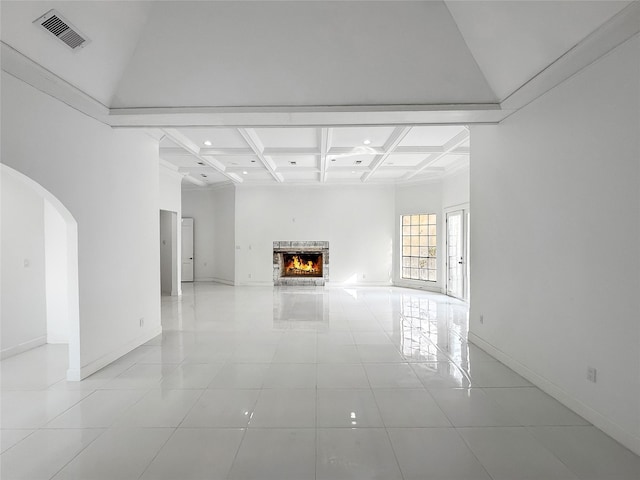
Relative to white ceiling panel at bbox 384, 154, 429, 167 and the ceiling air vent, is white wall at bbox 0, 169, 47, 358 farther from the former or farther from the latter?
white ceiling panel at bbox 384, 154, 429, 167

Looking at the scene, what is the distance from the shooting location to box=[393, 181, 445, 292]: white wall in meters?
9.05

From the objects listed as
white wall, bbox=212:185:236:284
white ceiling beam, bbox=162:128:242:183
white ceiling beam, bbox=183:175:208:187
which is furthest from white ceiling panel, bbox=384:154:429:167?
white ceiling beam, bbox=183:175:208:187

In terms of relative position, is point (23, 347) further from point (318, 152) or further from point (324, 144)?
point (318, 152)

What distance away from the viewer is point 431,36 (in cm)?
313

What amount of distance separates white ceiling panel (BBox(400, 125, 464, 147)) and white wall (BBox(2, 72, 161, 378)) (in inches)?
166

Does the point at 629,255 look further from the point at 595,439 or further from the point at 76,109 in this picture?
the point at 76,109

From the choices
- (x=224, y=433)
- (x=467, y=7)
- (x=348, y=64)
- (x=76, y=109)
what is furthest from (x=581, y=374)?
(x=76, y=109)

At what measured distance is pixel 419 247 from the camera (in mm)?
9680

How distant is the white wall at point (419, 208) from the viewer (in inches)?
356

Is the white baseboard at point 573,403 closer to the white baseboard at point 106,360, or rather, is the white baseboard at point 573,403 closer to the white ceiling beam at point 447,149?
the white ceiling beam at point 447,149

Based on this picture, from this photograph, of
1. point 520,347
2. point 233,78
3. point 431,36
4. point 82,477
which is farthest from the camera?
point 520,347

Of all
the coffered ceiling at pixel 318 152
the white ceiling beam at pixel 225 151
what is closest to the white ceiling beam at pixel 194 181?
the coffered ceiling at pixel 318 152

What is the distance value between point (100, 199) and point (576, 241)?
16.0 ft

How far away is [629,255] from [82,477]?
155 inches
